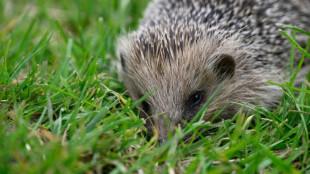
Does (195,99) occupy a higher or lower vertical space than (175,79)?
lower

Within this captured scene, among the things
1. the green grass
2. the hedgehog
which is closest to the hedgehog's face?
the hedgehog

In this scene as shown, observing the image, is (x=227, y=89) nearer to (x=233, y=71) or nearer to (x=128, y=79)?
(x=233, y=71)

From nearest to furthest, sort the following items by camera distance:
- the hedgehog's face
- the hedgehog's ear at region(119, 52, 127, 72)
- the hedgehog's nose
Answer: the hedgehog's nose < the hedgehog's face < the hedgehog's ear at region(119, 52, 127, 72)

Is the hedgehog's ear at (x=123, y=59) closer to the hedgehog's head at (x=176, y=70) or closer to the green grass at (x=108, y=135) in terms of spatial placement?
the hedgehog's head at (x=176, y=70)

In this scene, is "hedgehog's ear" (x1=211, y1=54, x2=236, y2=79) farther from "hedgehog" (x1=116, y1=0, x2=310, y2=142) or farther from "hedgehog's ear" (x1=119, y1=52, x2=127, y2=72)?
"hedgehog's ear" (x1=119, y1=52, x2=127, y2=72)

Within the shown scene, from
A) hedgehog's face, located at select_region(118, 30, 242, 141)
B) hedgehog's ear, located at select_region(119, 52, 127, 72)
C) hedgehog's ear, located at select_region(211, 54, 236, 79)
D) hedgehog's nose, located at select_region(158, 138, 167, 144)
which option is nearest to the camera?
hedgehog's nose, located at select_region(158, 138, 167, 144)

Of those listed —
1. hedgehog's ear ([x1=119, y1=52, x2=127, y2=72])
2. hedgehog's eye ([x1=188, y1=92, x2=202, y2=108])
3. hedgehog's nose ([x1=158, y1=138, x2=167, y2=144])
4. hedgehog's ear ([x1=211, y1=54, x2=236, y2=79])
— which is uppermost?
hedgehog's ear ([x1=119, y1=52, x2=127, y2=72])

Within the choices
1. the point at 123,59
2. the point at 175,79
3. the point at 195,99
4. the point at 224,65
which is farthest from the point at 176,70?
the point at 123,59

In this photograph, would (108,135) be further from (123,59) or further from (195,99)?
(123,59)
